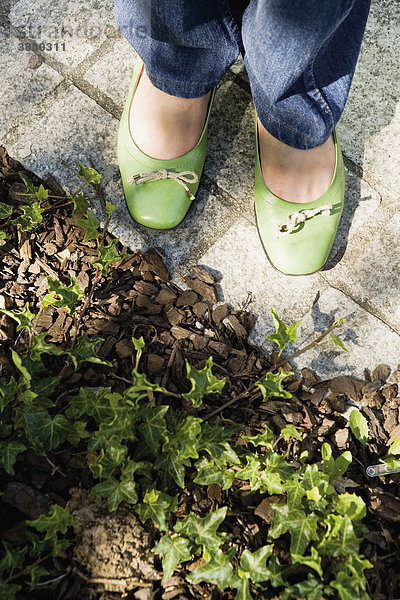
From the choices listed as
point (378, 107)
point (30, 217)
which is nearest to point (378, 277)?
point (378, 107)

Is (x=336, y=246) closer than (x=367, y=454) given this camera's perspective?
No

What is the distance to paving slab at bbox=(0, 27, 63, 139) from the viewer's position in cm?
208

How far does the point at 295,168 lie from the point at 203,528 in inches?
45.0

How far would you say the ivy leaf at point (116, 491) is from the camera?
1.30m

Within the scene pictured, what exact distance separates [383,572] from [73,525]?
838 mm

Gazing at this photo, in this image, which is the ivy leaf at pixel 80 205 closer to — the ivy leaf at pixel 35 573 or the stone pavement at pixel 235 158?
the stone pavement at pixel 235 158

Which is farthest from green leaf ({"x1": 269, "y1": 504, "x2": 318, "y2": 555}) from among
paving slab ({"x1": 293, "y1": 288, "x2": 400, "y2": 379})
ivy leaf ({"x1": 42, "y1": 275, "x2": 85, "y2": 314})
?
ivy leaf ({"x1": 42, "y1": 275, "x2": 85, "y2": 314})

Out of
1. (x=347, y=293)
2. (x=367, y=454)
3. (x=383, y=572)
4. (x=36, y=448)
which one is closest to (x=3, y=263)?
(x=36, y=448)

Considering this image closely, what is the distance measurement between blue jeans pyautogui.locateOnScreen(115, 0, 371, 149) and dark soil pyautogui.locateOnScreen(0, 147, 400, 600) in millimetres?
588

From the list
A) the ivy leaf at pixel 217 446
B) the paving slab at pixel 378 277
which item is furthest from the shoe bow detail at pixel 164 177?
the ivy leaf at pixel 217 446

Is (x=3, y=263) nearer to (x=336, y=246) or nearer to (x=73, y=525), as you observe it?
(x=73, y=525)

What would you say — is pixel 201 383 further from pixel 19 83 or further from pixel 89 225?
pixel 19 83

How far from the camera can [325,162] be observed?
179 centimetres

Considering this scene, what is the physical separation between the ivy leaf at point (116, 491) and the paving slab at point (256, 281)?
69 centimetres
